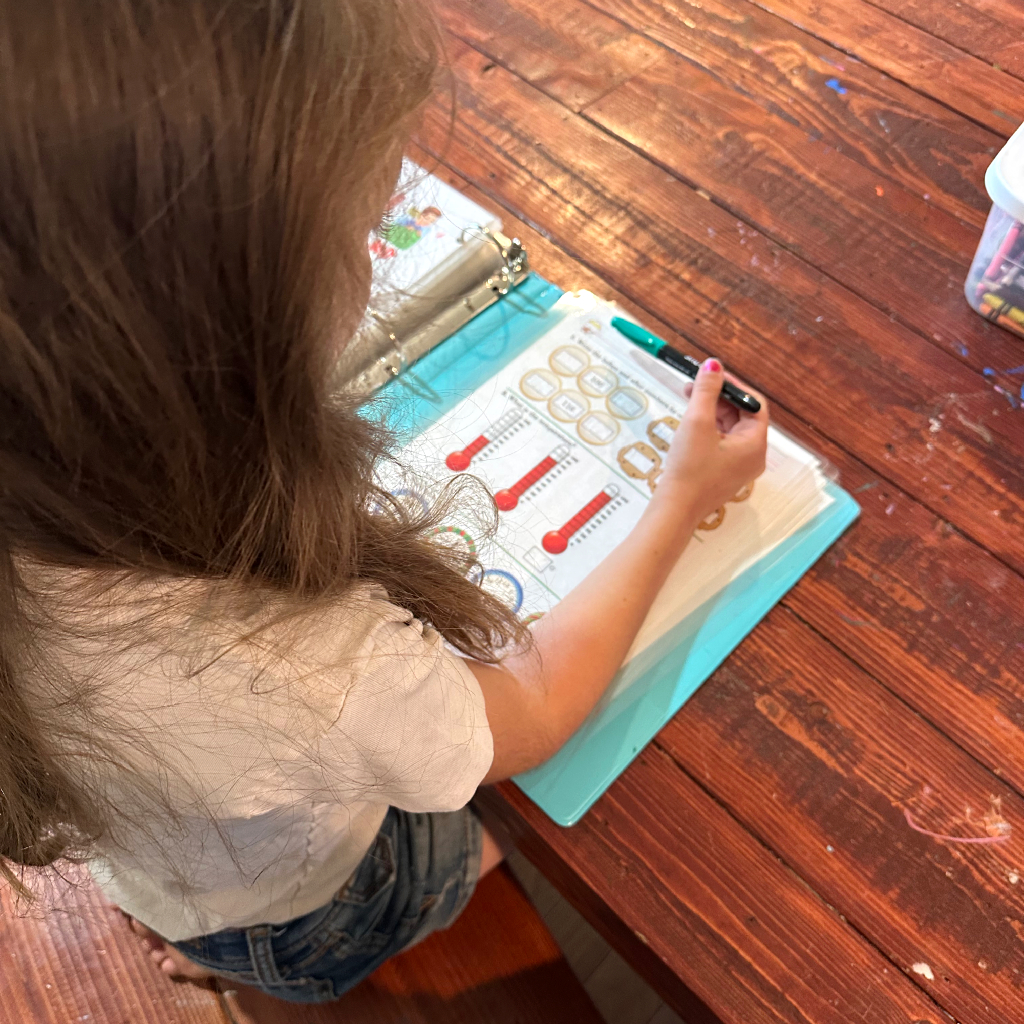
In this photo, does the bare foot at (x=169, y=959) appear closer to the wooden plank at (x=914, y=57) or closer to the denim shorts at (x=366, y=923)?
the denim shorts at (x=366, y=923)

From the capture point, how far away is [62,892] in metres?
0.58

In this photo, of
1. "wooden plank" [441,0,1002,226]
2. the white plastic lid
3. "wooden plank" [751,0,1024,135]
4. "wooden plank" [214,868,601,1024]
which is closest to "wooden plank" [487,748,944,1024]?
"wooden plank" [214,868,601,1024]

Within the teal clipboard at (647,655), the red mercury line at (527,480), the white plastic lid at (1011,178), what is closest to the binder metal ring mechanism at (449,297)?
the teal clipboard at (647,655)

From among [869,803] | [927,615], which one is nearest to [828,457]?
[927,615]

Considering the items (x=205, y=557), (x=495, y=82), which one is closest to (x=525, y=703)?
(x=205, y=557)

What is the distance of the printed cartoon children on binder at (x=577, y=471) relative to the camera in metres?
0.55

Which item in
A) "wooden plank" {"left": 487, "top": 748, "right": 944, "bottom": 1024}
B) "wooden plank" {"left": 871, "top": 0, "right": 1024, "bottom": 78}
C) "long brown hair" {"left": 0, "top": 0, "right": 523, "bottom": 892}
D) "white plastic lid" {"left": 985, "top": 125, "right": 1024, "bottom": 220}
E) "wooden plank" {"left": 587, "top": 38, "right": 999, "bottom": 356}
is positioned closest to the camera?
"long brown hair" {"left": 0, "top": 0, "right": 523, "bottom": 892}

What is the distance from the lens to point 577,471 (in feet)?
1.92

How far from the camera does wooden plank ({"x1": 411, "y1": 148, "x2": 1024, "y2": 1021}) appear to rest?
447mm

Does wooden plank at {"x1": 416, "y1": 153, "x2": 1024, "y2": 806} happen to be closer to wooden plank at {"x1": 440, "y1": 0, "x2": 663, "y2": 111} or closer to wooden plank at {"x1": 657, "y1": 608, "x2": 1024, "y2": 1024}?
wooden plank at {"x1": 657, "y1": 608, "x2": 1024, "y2": 1024}

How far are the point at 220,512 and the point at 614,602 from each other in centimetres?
28

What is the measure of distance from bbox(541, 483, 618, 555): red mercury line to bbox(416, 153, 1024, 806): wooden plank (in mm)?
143

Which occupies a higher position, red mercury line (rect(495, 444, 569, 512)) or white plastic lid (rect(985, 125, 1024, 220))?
white plastic lid (rect(985, 125, 1024, 220))

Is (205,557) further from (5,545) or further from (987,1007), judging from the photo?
(987,1007)
